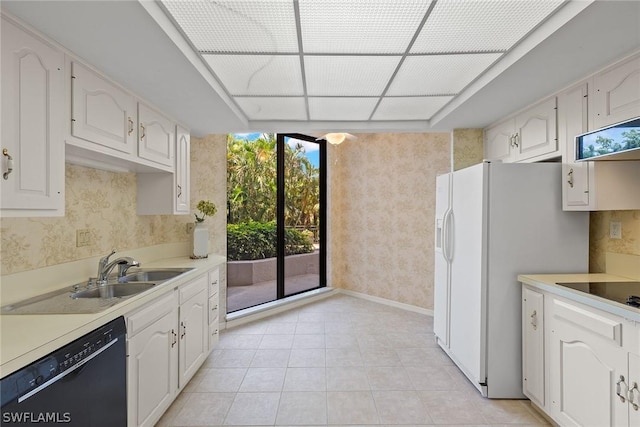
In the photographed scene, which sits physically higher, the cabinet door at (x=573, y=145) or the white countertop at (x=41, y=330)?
the cabinet door at (x=573, y=145)

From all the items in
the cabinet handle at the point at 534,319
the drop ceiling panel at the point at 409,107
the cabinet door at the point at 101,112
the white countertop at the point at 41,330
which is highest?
the drop ceiling panel at the point at 409,107

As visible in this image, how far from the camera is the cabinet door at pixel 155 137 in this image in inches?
88.6

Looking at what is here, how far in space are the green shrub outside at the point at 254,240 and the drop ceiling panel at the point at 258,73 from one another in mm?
2215

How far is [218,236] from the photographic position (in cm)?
354

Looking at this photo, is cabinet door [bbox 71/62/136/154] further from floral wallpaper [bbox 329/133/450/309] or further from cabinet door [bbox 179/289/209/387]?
floral wallpaper [bbox 329/133/450/309]

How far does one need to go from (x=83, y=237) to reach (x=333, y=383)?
2.17 m

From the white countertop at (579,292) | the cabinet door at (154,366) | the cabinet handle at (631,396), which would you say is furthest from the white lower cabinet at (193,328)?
the cabinet handle at (631,396)

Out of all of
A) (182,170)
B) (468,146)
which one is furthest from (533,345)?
(182,170)

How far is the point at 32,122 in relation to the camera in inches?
54.3

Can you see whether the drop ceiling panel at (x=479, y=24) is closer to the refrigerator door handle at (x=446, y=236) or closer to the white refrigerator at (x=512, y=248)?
the white refrigerator at (x=512, y=248)

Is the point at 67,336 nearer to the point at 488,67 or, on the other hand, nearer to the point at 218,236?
the point at 218,236

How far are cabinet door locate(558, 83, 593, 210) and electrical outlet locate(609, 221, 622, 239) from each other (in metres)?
0.33

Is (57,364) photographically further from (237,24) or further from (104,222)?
(237,24)

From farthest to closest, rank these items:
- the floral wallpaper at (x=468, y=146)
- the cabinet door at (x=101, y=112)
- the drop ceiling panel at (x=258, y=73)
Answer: the floral wallpaper at (x=468, y=146), the drop ceiling panel at (x=258, y=73), the cabinet door at (x=101, y=112)
